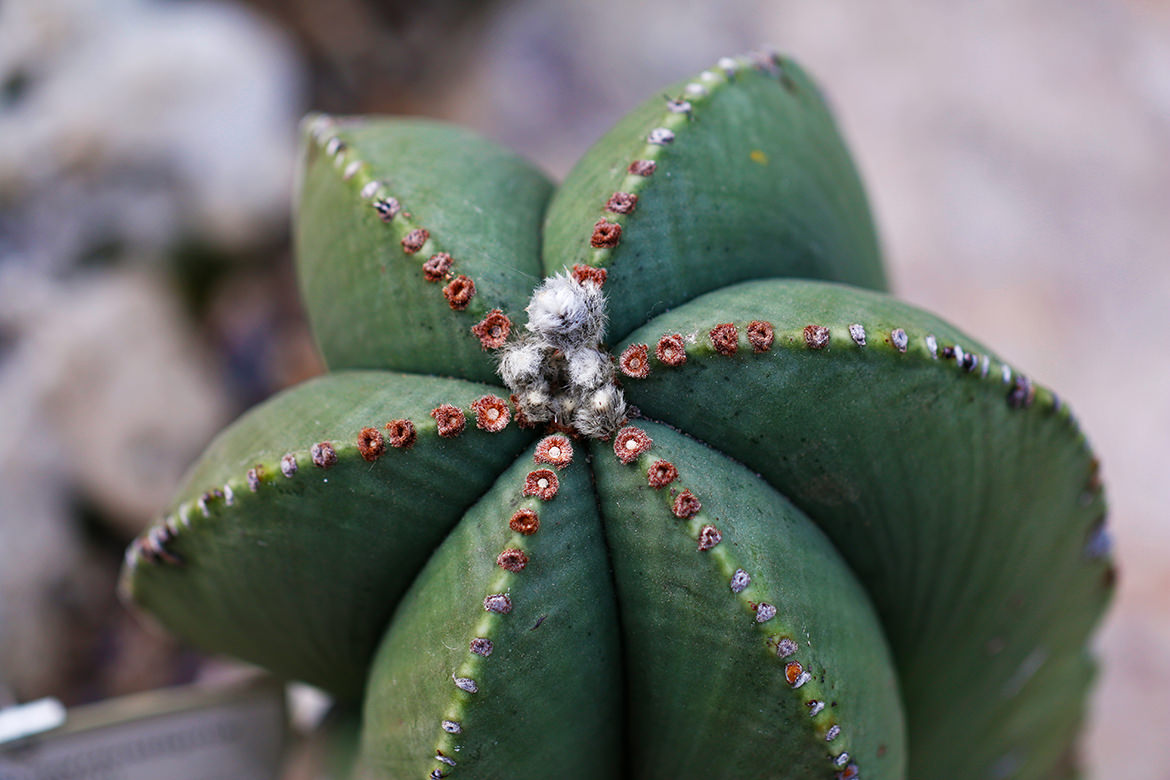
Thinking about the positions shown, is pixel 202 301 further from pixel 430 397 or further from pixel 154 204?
pixel 430 397

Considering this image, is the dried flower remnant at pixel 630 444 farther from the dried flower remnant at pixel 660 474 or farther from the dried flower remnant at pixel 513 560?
the dried flower remnant at pixel 513 560

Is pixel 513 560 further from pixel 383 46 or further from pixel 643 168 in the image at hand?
pixel 383 46

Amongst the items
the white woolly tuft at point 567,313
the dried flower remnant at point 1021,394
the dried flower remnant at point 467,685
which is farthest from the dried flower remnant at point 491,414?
the dried flower remnant at point 1021,394

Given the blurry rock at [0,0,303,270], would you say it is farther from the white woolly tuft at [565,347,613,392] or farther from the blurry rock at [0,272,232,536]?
the white woolly tuft at [565,347,613,392]

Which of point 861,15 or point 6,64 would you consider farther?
point 861,15

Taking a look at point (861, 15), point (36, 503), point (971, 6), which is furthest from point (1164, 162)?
point (36, 503)

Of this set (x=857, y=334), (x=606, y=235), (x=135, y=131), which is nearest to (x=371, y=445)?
(x=606, y=235)
